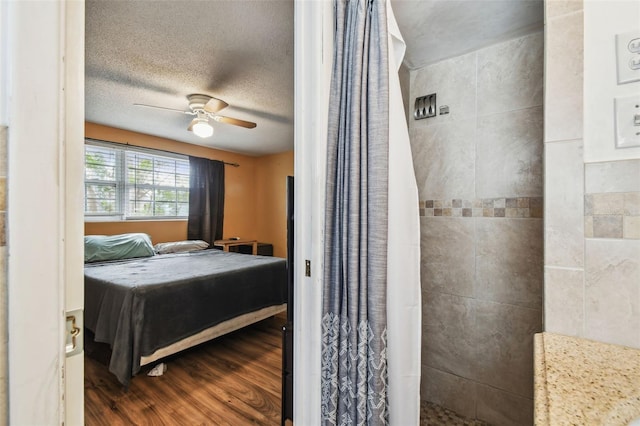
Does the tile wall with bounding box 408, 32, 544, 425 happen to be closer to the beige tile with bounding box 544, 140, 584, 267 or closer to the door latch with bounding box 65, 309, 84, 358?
the beige tile with bounding box 544, 140, 584, 267

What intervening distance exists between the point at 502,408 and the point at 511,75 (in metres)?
1.74

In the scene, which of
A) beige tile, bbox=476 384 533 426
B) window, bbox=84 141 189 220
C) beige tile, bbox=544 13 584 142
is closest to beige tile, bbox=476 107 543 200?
beige tile, bbox=544 13 584 142

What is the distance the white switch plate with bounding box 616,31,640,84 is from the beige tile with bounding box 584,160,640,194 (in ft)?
0.68

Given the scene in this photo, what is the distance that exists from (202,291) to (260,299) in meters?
0.69

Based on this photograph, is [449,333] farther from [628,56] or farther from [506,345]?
[628,56]

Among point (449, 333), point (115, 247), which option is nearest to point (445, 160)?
point (449, 333)

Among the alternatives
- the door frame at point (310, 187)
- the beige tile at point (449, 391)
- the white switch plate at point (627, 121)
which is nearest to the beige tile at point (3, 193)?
the door frame at point (310, 187)

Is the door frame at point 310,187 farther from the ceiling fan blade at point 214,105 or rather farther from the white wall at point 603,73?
the ceiling fan blade at point 214,105

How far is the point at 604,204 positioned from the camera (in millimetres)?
733

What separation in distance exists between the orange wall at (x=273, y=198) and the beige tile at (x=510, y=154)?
12.8 ft

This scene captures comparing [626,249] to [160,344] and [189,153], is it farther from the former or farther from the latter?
[189,153]

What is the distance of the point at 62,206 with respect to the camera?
1.82 ft

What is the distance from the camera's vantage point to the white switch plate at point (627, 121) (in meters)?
0.70

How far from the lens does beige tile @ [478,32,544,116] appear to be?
4.70ft
